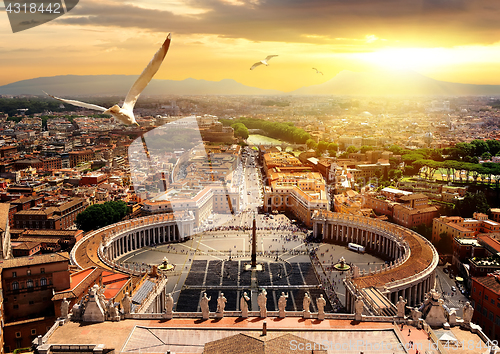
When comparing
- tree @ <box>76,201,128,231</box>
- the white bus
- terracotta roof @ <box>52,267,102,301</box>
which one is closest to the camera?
terracotta roof @ <box>52,267,102,301</box>

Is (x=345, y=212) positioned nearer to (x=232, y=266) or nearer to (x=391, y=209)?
(x=391, y=209)

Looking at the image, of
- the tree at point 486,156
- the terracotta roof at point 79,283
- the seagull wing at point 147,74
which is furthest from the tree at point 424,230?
the seagull wing at point 147,74

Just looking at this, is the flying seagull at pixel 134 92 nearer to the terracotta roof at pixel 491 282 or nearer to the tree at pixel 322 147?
the terracotta roof at pixel 491 282

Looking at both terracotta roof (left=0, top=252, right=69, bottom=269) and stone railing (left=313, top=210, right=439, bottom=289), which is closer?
terracotta roof (left=0, top=252, right=69, bottom=269)

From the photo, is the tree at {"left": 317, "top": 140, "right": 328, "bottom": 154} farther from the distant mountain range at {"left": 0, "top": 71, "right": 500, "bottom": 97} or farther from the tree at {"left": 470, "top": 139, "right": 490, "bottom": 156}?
the tree at {"left": 470, "top": 139, "right": 490, "bottom": 156}

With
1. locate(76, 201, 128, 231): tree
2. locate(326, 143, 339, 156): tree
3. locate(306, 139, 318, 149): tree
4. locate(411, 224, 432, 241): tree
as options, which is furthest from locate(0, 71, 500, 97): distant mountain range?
locate(411, 224, 432, 241): tree

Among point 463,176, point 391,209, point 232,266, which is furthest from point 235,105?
point 232,266
